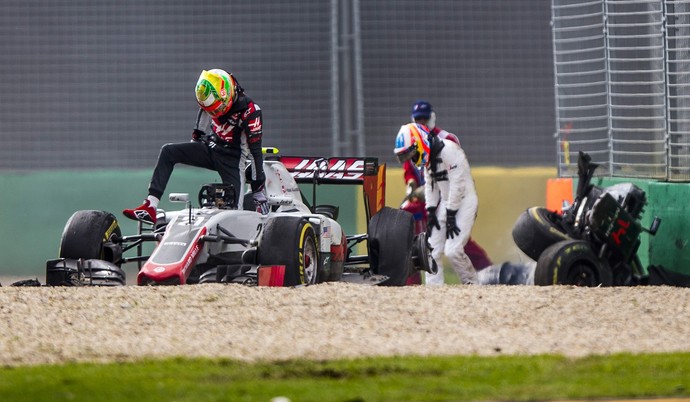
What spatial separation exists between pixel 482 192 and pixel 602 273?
4589mm

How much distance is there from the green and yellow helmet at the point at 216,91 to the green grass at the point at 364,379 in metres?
4.65

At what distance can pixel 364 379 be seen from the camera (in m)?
7.22

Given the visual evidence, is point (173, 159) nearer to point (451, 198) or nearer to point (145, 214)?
point (145, 214)

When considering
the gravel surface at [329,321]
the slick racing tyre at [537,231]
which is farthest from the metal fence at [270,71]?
the gravel surface at [329,321]

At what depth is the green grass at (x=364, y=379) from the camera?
6750 mm

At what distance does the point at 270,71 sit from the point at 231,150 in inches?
166

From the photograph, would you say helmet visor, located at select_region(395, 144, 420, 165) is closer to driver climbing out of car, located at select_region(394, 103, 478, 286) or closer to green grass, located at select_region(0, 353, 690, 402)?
driver climbing out of car, located at select_region(394, 103, 478, 286)

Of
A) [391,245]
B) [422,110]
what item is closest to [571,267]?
[391,245]

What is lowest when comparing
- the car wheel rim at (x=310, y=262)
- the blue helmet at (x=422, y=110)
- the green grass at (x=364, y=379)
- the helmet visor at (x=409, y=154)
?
the green grass at (x=364, y=379)

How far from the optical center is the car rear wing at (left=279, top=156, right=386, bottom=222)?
1298cm

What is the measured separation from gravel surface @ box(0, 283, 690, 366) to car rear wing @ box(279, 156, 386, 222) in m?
2.40

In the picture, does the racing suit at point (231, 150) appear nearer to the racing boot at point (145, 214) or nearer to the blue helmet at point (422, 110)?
the racing boot at point (145, 214)

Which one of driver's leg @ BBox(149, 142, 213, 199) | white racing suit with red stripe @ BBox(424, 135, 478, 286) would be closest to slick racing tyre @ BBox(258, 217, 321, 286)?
driver's leg @ BBox(149, 142, 213, 199)

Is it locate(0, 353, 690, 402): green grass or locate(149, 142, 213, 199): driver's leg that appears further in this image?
locate(149, 142, 213, 199): driver's leg
